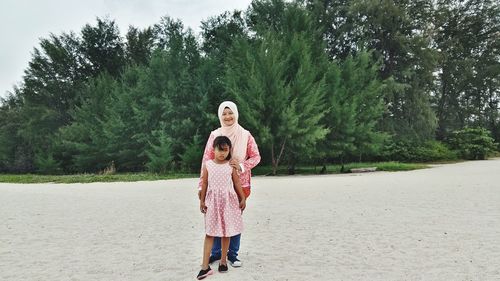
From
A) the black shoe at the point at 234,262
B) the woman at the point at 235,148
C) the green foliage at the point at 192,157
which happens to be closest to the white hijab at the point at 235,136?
the woman at the point at 235,148

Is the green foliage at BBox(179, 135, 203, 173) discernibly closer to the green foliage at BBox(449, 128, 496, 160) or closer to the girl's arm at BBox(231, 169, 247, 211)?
the girl's arm at BBox(231, 169, 247, 211)

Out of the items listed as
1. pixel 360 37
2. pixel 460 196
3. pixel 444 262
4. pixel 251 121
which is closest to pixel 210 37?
pixel 360 37

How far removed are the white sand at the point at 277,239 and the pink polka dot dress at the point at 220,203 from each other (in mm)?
472

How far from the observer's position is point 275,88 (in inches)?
723

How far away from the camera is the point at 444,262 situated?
4109 millimetres

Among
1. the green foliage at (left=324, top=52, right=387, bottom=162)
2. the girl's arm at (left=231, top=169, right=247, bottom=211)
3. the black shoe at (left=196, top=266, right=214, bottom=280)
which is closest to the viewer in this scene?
the black shoe at (left=196, top=266, right=214, bottom=280)

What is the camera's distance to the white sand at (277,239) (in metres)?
3.92

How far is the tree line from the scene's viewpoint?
19.6 metres

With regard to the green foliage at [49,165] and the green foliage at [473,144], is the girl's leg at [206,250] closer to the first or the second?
the green foliage at [49,165]

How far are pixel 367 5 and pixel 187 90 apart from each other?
17.9 m

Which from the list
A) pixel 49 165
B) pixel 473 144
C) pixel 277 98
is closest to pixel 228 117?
pixel 277 98

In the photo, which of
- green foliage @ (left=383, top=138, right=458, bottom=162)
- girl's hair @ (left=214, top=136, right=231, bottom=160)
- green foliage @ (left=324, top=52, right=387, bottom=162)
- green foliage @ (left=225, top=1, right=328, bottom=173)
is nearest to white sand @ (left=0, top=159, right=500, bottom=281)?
girl's hair @ (left=214, top=136, right=231, bottom=160)

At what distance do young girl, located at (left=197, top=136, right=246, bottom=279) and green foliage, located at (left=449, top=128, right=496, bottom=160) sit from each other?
103 ft

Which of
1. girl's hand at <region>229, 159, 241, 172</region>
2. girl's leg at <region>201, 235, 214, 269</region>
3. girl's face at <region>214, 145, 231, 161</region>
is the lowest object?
girl's leg at <region>201, 235, 214, 269</region>
